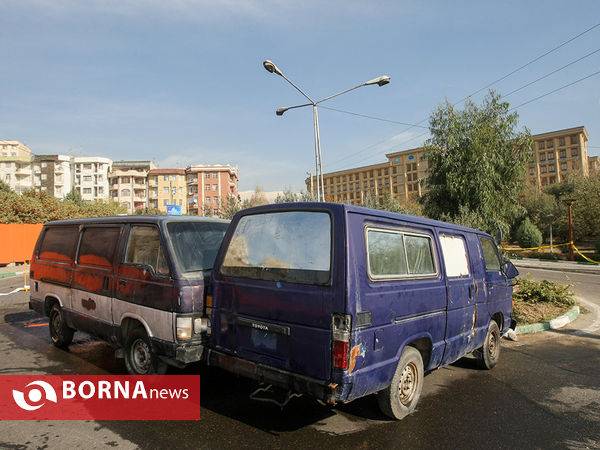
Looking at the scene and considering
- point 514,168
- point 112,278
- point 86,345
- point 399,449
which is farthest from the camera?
point 514,168

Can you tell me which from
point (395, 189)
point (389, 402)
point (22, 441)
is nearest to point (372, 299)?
point (389, 402)

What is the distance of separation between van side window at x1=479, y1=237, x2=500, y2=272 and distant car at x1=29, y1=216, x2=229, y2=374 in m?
3.77

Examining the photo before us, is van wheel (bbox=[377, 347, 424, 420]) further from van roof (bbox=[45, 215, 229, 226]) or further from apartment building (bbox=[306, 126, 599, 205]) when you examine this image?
apartment building (bbox=[306, 126, 599, 205])

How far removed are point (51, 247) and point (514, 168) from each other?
18.4m

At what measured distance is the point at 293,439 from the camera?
3.43 metres

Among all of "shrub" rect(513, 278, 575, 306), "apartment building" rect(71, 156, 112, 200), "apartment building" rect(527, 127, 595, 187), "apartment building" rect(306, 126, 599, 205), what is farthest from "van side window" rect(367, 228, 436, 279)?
"apartment building" rect(527, 127, 595, 187)

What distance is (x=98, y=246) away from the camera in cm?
541

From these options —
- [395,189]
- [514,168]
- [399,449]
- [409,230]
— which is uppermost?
[395,189]

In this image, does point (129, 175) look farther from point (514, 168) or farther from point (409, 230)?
point (409, 230)

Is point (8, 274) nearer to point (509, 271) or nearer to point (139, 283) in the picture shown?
point (139, 283)

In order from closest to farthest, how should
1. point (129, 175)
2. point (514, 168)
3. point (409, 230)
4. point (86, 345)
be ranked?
point (409, 230) < point (86, 345) < point (514, 168) < point (129, 175)

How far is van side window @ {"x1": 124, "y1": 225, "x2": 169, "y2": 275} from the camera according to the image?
14.8 feet

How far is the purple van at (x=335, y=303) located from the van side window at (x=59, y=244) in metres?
3.15

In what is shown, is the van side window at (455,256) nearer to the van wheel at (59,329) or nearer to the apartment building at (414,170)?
the van wheel at (59,329)
